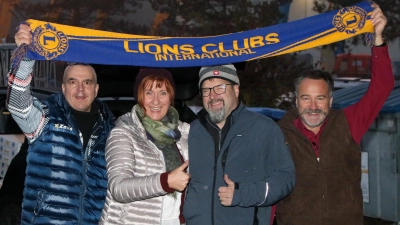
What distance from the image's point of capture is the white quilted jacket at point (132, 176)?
11.6 feet

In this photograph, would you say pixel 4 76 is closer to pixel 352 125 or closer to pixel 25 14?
pixel 25 14

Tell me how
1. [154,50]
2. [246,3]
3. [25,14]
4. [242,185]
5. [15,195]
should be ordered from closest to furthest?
[242,185], [154,50], [15,195], [25,14], [246,3]

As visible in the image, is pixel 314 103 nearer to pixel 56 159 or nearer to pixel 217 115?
pixel 217 115

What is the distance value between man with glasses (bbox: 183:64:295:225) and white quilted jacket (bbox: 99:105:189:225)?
0.24 meters

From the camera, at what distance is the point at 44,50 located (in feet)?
13.0

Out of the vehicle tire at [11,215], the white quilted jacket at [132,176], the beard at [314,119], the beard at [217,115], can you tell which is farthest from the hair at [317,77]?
the vehicle tire at [11,215]

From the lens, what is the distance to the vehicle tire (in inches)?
228

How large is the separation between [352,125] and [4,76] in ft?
16.9

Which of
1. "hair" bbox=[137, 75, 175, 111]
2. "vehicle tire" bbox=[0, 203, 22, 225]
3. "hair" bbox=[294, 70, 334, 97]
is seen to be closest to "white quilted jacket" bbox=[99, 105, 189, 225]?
"hair" bbox=[137, 75, 175, 111]

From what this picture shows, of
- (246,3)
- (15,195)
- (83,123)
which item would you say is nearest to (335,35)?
(83,123)

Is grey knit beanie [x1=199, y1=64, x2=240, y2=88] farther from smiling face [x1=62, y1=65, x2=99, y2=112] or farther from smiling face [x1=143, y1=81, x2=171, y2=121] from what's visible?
smiling face [x1=62, y1=65, x2=99, y2=112]

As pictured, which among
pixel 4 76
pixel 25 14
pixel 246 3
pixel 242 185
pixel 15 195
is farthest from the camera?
pixel 246 3

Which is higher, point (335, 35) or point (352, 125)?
point (335, 35)

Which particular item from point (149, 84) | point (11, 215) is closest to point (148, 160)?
point (149, 84)
